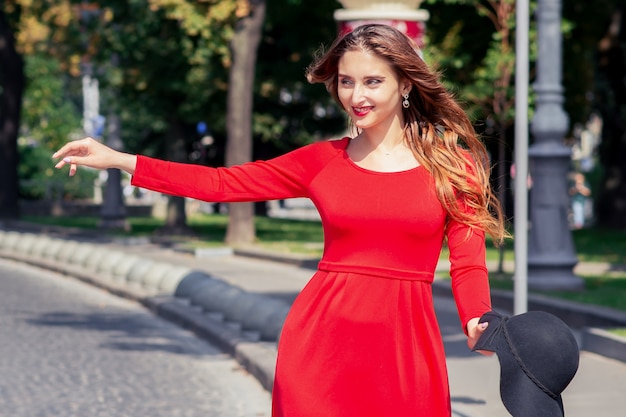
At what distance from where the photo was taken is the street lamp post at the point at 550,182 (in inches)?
617

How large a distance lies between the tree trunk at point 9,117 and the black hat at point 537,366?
36.4 meters

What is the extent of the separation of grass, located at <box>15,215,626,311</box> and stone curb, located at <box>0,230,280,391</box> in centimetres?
366

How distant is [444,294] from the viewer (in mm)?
16688

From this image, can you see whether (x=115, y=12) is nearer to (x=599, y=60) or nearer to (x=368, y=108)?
(x=599, y=60)

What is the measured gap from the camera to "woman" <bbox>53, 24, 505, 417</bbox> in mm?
4051

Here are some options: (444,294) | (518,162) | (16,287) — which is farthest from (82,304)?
(518,162)

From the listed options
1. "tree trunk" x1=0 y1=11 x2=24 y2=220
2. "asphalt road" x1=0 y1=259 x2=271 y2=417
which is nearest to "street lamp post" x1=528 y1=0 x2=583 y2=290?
"asphalt road" x1=0 y1=259 x2=271 y2=417

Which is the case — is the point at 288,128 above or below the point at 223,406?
above

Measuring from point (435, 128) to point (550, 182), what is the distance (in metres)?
11.6

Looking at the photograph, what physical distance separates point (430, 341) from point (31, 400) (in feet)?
19.3

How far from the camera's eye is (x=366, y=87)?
13.6 feet

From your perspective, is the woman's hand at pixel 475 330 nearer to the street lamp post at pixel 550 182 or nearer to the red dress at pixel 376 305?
the red dress at pixel 376 305

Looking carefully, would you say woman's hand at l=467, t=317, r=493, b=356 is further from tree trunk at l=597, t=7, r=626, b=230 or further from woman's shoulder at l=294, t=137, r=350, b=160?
tree trunk at l=597, t=7, r=626, b=230

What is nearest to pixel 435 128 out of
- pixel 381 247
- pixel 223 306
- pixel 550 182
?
pixel 381 247
